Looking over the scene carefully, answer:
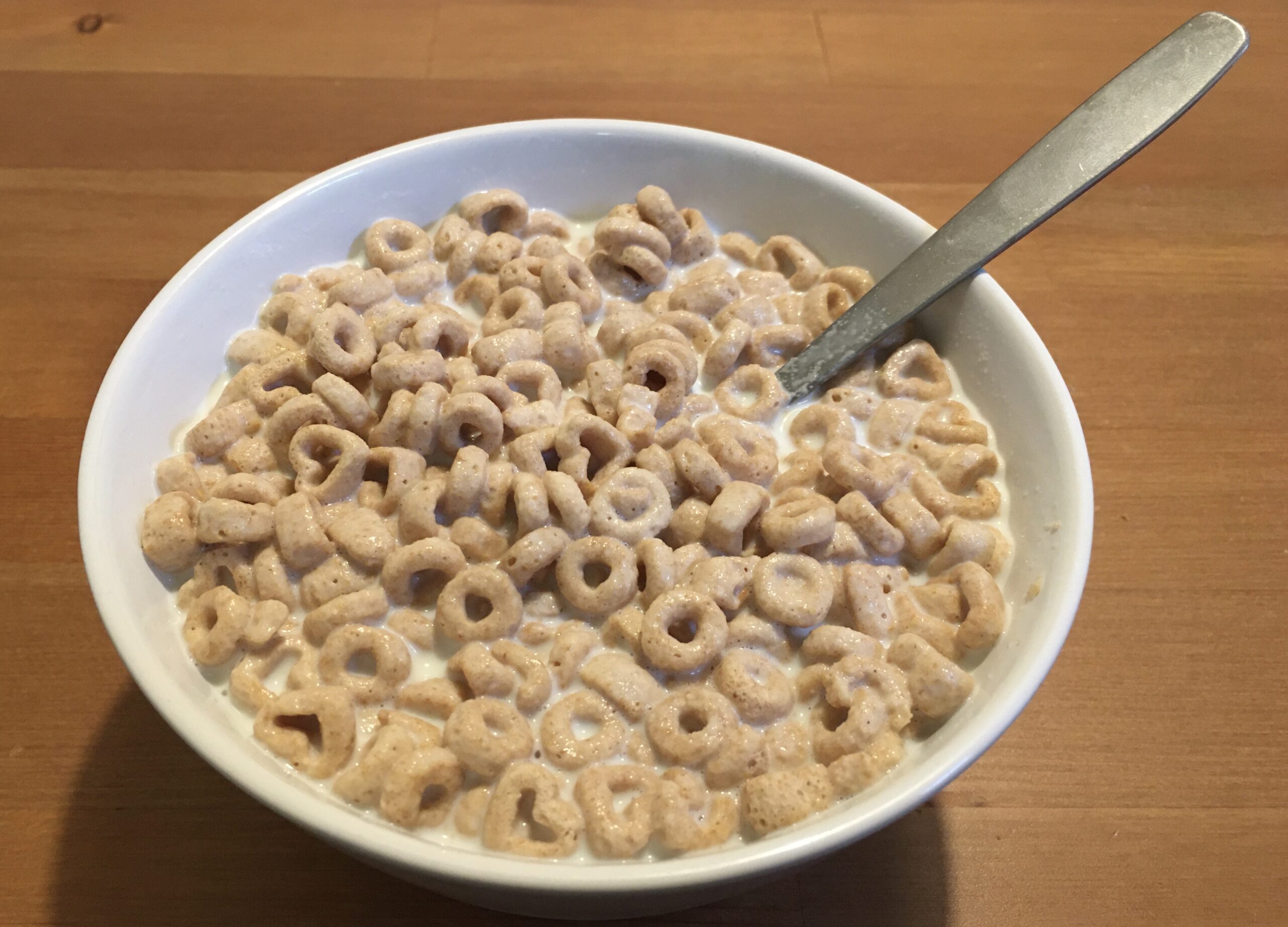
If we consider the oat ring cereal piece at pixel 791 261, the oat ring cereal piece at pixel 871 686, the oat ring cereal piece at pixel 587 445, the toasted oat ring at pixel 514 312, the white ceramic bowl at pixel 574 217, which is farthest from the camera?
the oat ring cereal piece at pixel 791 261

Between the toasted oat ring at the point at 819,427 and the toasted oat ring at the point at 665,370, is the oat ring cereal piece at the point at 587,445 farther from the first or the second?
the toasted oat ring at the point at 819,427

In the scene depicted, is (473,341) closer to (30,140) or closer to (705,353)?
(705,353)

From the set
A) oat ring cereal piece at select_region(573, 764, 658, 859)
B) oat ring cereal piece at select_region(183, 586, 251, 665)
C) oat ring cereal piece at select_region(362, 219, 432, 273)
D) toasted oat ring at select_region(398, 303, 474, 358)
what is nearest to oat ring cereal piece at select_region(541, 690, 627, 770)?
oat ring cereal piece at select_region(573, 764, 658, 859)

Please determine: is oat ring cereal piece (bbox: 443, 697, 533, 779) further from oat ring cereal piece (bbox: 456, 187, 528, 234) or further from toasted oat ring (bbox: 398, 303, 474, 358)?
oat ring cereal piece (bbox: 456, 187, 528, 234)

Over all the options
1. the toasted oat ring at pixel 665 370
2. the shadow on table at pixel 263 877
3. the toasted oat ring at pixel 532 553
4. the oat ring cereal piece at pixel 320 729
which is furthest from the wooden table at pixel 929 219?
the toasted oat ring at pixel 665 370

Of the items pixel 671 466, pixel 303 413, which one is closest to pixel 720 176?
pixel 671 466

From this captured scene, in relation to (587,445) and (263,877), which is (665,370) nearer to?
(587,445)
